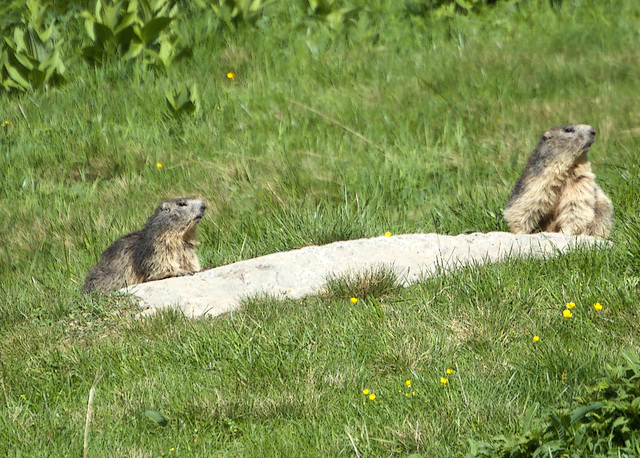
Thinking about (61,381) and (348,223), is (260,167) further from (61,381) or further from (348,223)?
(61,381)

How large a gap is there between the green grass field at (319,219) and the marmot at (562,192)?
34 centimetres

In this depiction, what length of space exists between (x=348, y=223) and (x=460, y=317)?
2.24 m

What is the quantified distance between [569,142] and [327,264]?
2.36m

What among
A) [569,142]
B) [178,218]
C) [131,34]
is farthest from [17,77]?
[569,142]

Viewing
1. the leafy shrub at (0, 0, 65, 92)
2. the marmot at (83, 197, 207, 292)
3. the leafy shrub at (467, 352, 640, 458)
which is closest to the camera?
the leafy shrub at (467, 352, 640, 458)

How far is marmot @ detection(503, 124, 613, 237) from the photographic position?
20.6 ft

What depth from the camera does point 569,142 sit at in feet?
21.0

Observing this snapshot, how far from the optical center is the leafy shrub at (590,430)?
3072mm

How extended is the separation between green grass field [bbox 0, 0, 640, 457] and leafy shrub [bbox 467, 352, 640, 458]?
21 cm

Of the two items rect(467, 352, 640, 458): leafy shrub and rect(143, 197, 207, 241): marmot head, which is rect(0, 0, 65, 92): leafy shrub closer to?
rect(143, 197, 207, 241): marmot head

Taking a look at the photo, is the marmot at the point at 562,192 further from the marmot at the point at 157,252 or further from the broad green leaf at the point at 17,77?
the broad green leaf at the point at 17,77

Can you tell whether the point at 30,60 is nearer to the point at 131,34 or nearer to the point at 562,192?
the point at 131,34

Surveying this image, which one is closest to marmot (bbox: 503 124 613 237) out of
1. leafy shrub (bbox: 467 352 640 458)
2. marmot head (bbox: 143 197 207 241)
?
marmot head (bbox: 143 197 207 241)

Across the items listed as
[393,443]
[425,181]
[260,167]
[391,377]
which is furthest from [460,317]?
[260,167]
